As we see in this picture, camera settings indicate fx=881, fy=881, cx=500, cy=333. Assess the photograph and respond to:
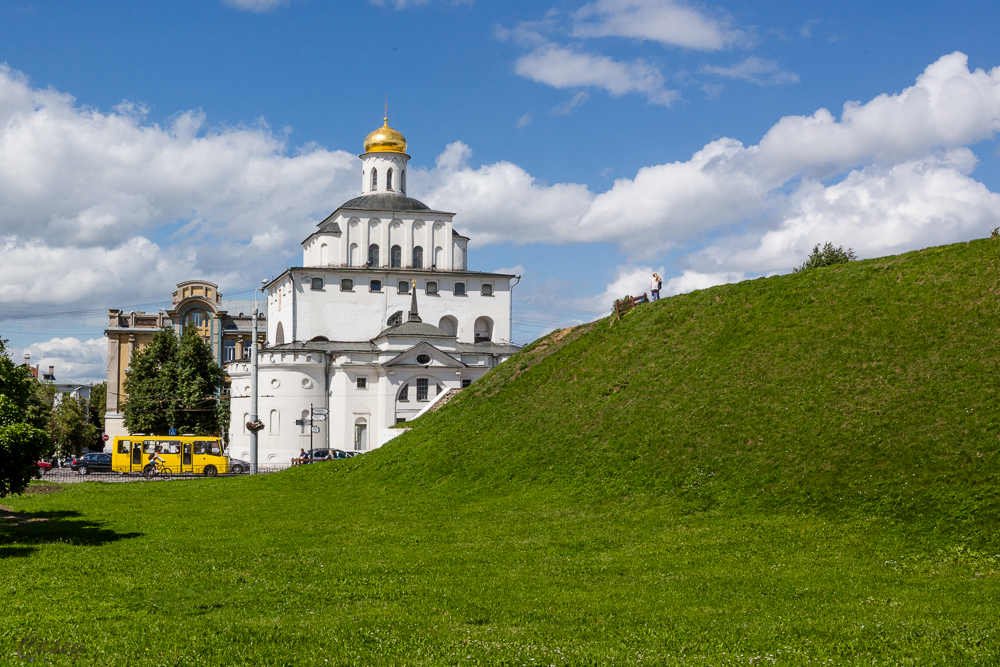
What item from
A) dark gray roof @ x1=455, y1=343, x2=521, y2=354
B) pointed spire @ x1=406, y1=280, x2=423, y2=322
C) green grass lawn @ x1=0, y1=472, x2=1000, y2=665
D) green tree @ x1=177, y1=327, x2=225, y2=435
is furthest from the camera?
pointed spire @ x1=406, y1=280, x2=423, y2=322

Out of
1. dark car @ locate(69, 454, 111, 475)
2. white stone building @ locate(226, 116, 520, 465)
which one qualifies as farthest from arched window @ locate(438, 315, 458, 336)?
dark car @ locate(69, 454, 111, 475)

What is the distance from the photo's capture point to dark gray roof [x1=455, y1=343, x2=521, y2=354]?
220 ft

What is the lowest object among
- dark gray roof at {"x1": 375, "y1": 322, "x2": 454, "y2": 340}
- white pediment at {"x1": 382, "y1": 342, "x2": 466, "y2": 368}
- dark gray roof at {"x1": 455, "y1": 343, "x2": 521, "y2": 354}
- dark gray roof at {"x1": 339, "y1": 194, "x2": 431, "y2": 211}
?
white pediment at {"x1": 382, "y1": 342, "x2": 466, "y2": 368}

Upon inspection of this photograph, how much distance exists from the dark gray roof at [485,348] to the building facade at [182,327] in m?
33.0

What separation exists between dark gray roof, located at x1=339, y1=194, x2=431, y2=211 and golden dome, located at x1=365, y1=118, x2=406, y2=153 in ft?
13.8

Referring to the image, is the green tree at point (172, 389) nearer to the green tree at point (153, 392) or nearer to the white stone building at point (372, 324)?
the green tree at point (153, 392)

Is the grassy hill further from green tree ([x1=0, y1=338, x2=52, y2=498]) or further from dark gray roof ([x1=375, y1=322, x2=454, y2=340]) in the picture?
dark gray roof ([x1=375, y1=322, x2=454, y2=340])

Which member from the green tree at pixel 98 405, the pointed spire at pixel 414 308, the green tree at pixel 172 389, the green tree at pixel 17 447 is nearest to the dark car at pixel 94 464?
the green tree at pixel 172 389

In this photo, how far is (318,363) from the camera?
6294 centimetres

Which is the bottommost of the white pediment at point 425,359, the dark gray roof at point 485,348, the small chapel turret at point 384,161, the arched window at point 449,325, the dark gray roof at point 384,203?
the white pediment at point 425,359

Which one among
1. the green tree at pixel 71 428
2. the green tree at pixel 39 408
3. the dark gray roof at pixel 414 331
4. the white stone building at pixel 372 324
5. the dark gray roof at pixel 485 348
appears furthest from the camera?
the green tree at pixel 71 428

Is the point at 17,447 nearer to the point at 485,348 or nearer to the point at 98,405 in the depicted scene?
the point at 485,348

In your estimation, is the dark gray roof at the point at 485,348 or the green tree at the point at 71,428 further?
the green tree at the point at 71,428

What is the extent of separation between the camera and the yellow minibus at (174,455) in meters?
51.3
